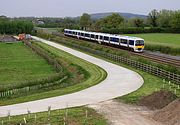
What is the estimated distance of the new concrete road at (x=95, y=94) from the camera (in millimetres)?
26234

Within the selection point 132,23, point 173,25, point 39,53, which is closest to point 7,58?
point 39,53

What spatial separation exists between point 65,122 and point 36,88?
10.9 m

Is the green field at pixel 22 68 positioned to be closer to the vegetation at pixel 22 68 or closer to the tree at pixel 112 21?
the vegetation at pixel 22 68

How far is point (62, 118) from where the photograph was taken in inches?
915

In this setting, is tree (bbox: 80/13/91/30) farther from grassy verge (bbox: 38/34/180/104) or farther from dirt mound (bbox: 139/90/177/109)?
dirt mound (bbox: 139/90/177/109)

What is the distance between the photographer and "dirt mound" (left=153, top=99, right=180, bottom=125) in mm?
22131

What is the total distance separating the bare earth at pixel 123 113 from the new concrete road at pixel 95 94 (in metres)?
1.52

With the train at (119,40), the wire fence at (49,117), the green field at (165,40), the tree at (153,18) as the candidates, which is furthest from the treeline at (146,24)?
the wire fence at (49,117)

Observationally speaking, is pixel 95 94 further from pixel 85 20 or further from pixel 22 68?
pixel 85 20

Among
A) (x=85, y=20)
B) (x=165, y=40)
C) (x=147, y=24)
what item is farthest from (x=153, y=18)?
(x=165, y=40)

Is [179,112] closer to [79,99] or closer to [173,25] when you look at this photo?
[79,99]

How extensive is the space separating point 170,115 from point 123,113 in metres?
3.28

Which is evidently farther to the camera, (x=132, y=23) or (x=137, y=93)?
(x=132, y=23)

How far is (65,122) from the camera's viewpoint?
2241 cm
